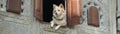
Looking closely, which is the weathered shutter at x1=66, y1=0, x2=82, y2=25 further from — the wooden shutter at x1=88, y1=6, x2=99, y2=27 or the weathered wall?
the wooden shutter at x1=88, y1=6, x2=99, y2=27

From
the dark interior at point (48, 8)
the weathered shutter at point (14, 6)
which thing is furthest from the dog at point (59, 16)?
the weathered shutter at point (14, 6)

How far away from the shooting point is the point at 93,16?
19.0 ft

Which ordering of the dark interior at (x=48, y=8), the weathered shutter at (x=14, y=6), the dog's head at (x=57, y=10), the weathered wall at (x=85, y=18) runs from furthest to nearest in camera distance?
the dark interior at (x=48, y=8), the dog's head at (x=57, y=10), the weathered wall at (x=85, y=18), the weathered shutter at (x=14, y=6)

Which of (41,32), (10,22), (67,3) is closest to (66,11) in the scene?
(67,3)

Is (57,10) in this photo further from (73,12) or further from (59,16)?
(73,12)

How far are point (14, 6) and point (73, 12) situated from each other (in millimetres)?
937

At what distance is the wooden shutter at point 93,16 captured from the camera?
18.8 ft

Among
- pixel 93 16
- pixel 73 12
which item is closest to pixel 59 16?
pixel 73 12

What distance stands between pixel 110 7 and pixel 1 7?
2090mm

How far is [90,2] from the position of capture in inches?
229

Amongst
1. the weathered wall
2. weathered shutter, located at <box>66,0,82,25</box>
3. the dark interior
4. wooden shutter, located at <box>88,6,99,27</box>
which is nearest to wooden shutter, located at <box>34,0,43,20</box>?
the weathered wall

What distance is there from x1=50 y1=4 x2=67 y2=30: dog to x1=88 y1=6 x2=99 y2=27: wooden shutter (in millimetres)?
606

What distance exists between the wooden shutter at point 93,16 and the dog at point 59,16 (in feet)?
1.99

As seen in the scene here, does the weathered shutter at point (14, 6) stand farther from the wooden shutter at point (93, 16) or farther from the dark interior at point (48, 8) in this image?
the wooden shutter at point (93, 16)
